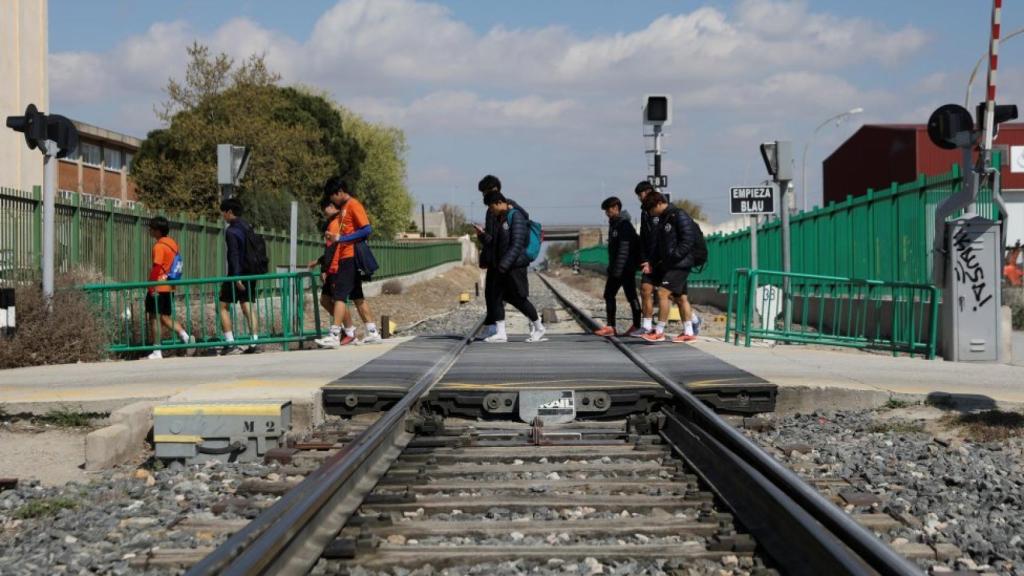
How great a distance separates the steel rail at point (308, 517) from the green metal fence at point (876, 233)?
937 cm

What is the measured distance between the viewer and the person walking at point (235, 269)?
15211 mm

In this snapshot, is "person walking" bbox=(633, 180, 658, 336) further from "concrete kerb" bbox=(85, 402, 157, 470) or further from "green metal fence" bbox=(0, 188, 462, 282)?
"concrete kerb" bbox=(85, 402, 157, 470)

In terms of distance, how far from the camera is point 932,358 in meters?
14.5

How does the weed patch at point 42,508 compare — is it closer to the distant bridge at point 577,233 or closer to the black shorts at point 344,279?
the black shorts at point 344,279

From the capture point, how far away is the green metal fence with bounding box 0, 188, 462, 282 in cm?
1622

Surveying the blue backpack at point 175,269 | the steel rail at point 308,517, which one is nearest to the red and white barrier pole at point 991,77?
the steel rail at point 308,517

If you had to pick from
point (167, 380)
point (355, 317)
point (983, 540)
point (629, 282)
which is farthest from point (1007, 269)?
point (983, 540)

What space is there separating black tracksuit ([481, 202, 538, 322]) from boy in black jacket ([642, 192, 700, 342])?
62.7 inches

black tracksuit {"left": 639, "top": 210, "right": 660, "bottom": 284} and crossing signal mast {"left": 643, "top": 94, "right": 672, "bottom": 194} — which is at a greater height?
crossing signal mast {"left": 643, "top": 94, "right": 672, "bottom": 194}

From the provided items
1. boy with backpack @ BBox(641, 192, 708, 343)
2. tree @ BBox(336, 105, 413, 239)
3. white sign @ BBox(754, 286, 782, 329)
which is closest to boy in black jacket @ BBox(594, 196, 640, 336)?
boy with backpack @ BBox(641, 192, 708, 343)

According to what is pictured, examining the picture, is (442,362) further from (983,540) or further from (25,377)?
(983,540)

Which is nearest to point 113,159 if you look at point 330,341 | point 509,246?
point 330,341

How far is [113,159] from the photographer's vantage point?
71938mm

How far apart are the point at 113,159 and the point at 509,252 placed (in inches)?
2436
